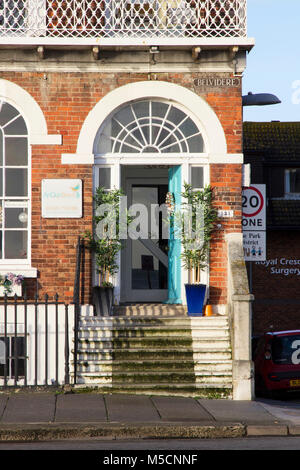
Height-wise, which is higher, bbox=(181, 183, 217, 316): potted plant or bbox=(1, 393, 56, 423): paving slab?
bbox=(181, 183, 217, 316): potted plant

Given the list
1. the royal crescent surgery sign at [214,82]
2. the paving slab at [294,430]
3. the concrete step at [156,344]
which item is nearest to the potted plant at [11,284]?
the concrete step at [156,344]

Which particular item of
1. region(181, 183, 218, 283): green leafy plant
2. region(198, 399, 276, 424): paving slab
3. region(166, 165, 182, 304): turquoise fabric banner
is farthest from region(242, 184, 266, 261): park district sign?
region(198, 399, 276, 424): paving slab

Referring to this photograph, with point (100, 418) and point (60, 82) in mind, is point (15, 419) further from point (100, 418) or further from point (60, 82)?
point (60, 82)

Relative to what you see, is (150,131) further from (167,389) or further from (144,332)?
(167,389)

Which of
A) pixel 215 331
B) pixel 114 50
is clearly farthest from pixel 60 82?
pixel 215 331

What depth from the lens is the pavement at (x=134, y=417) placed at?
9789 mm

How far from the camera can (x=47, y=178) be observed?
13859 mm

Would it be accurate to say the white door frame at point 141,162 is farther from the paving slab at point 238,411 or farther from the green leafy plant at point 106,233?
the paving slab at point 238,411

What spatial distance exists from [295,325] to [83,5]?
19.2 meters

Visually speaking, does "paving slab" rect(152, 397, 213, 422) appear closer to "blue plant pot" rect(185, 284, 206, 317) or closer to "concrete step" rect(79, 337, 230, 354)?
"concrete step" rect(79, 337, 230, 354)

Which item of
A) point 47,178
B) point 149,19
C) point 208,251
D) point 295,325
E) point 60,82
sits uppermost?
point 149,19

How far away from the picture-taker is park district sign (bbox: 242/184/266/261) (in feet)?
47.2

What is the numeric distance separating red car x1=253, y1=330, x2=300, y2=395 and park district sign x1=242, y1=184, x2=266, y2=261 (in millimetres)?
1716

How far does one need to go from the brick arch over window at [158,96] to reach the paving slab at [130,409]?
447 centimetres
